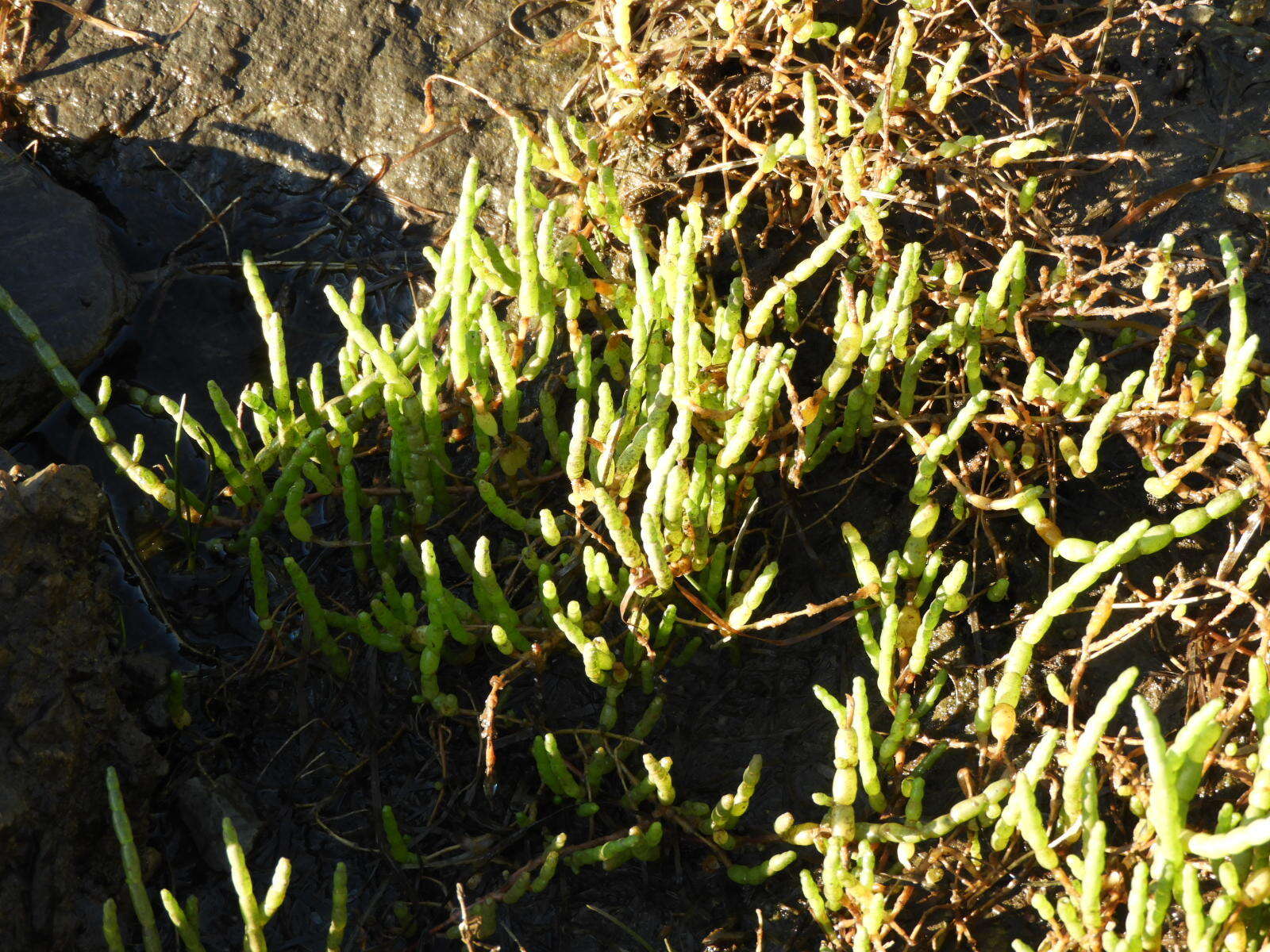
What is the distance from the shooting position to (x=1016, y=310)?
201 centimetres

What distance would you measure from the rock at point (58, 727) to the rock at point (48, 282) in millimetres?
574

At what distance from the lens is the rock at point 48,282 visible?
225 cm

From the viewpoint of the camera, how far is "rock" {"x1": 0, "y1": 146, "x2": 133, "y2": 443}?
2248mm

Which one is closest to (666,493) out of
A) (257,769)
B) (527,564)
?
(527,564)

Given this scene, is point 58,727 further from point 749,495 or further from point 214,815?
point 749,495

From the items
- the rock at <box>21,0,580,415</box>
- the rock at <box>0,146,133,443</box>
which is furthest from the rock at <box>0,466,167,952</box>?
the rock at <box>21,0,580,415</box>

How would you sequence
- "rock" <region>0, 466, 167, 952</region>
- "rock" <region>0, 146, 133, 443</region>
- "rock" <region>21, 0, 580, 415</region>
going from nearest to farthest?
"rock" <region>0, 466, 167, 952</region> → "rock" <region>0, 146, 133, 443</region> → "rock" <region>21, 0, 580, 415</region>

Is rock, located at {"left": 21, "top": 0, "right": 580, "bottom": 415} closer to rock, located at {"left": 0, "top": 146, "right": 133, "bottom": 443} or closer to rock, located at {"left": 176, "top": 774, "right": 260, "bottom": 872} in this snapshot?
rock, located at {"left": 0, "top": 146, "right": 133, "bottom": 443}

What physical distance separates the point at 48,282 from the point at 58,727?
1.07m

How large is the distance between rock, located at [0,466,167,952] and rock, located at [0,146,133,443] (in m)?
0.57

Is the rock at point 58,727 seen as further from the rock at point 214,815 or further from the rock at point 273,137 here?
the rock at point 273,137

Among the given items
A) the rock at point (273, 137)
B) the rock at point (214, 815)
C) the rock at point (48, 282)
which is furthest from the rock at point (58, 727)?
the rock at point (273, 137)

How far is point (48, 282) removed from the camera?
2.33m

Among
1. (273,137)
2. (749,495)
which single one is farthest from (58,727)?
(273,137)
